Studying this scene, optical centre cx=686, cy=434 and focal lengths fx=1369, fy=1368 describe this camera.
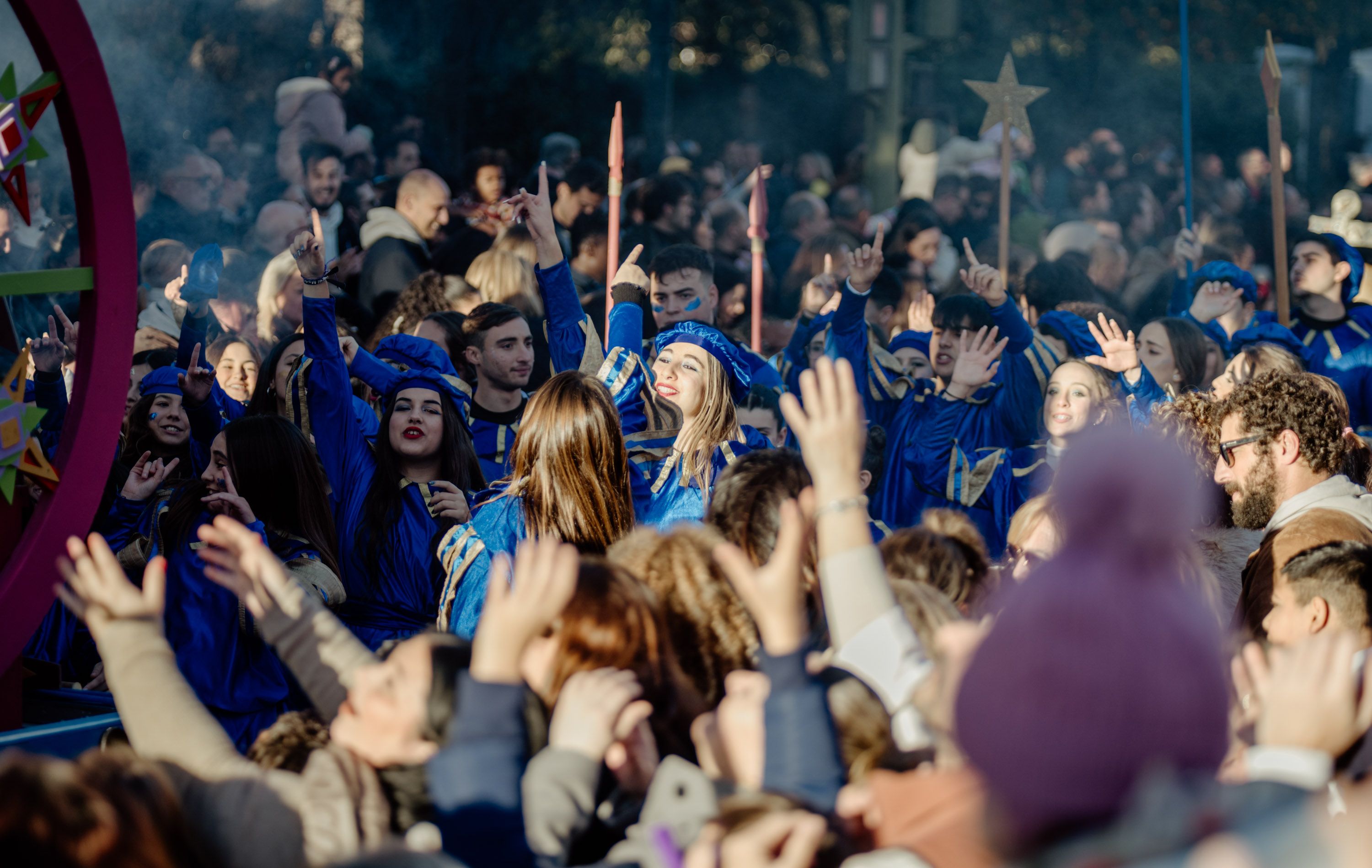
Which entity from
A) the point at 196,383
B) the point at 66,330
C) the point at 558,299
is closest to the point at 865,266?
the point at 558,299

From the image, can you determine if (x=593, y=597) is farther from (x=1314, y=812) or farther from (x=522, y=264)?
(x=522, y=264)

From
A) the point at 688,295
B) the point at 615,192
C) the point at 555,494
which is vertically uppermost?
the point at 615,192

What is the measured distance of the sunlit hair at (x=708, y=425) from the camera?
13.8 ft

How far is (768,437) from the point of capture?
519 cm

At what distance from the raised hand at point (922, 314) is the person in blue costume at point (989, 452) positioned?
1.46m

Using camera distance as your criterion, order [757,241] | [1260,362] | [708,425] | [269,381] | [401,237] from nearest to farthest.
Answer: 1. [708,425]
2. [269,381]
3. [1260,362]
4. [757,241]
5. [401,237]

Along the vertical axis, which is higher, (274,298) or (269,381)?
(274,298)

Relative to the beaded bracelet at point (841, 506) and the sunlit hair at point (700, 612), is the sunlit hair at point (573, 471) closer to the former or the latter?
the sunlit hair at point (700, 612)

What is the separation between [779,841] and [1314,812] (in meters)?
0.61

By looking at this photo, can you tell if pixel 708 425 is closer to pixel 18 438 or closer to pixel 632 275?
pixel 632 275

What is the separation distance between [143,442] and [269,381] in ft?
1.56

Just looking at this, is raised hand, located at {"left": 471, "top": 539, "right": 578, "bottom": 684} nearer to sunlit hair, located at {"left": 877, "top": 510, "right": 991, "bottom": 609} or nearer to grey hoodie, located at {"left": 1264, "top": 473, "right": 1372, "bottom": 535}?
sunlit hair, located at {"left": 877, "top": 510, "right": 991, "bottom": 609}

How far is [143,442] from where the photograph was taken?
14.4 feet

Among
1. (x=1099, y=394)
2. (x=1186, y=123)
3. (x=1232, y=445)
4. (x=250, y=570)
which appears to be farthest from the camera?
(x=1186, y=123)
